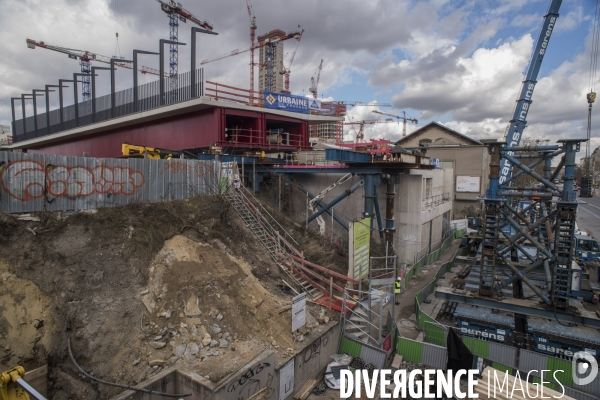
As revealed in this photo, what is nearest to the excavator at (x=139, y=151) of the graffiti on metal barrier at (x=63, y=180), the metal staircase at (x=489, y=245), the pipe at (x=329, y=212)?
the graffiti on metal barrier at (x=63, y=180)

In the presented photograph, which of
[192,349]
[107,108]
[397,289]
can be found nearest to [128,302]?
[192,349]

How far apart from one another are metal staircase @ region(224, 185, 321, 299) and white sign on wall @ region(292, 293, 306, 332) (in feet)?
8.50

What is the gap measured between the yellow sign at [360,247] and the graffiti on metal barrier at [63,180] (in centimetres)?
905

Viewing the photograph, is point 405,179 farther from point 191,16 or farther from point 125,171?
point 191,16

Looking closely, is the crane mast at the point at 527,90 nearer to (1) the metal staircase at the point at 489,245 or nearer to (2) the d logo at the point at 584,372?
(1) the metal staircase at the point at 489,245

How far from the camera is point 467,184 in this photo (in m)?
43.3

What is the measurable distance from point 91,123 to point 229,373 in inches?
1242

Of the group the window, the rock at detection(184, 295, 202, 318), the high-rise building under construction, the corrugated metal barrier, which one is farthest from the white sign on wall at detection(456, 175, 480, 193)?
the high-rise building under construction

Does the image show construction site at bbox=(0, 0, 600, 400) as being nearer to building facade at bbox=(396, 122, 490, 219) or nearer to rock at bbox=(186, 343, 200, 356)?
rock at bbox=(186, 343, 200, 356)

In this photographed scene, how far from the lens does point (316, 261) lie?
16.5m

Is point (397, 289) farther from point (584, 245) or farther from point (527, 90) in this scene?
point (527, 90)

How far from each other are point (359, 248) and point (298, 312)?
13.5 ft

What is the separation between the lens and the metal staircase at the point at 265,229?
14500mm

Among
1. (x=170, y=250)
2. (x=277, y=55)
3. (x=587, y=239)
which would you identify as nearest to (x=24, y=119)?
(x=170, y=250)
